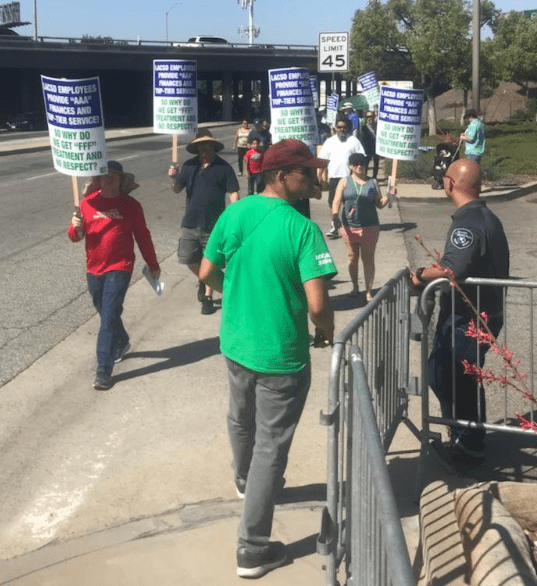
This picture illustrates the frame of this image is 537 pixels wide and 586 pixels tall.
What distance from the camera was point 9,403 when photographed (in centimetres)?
716

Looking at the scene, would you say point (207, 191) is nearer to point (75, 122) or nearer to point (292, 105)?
point (75, 122)

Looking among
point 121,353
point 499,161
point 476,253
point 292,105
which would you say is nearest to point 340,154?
point 292,105

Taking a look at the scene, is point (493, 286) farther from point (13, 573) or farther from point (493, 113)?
point (493, 113)

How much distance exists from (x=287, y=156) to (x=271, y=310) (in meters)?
0.73

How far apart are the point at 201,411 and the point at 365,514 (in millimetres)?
3826

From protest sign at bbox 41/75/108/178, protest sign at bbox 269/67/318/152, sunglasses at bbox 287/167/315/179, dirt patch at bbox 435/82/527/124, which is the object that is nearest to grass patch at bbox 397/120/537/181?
protest sign at bbox 269/67/318/152

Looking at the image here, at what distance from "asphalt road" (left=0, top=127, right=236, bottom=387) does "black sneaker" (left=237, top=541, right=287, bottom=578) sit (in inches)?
Result: 140

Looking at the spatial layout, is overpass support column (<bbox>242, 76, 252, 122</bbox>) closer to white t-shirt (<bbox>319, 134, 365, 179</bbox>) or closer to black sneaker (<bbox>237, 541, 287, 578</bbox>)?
white t-shirt (<bbox>319, 134, 365, 179</bbox>)

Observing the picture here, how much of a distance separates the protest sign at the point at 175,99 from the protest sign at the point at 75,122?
3.65 meters

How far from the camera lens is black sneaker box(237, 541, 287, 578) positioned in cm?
466

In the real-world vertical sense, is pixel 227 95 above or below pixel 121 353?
above

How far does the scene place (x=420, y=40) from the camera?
161 ft

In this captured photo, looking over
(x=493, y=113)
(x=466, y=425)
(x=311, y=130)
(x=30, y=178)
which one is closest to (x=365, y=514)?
(x=466, y=425)

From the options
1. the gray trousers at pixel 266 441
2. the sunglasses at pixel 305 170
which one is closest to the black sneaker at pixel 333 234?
the sunglasses at pixel 305 170
